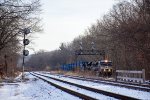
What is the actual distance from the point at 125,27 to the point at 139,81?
13779 millimetres

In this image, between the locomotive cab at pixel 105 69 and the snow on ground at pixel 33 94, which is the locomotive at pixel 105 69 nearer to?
the locomotive cab at pixel 105 69

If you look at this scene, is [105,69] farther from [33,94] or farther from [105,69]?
[33,94]

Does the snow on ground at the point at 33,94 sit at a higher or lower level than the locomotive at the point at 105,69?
lower

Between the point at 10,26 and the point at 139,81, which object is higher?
the point at 10,26

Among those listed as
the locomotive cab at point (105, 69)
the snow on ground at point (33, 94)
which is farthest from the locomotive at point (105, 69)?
the snow on ground at point (33, 94)

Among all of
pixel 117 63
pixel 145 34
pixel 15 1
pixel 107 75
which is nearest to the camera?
pixel 15 1

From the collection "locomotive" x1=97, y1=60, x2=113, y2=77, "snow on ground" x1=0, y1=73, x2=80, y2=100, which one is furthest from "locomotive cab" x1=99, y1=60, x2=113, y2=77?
"snow on ground" x1=0, y1=73, x2=80, y2=100

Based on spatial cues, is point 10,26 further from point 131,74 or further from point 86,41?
point 86,41

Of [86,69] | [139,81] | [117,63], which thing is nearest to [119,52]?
[117,63]

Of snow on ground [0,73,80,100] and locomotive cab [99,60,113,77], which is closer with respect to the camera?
snow on ground [0,73,80,100]

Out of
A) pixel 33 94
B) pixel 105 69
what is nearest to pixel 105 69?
pixel 105 69

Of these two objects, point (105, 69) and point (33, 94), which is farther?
point (105, 69)

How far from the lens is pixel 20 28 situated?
107 feet

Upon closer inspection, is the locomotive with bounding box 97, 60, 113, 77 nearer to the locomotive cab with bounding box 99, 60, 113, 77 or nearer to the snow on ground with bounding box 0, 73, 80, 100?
the locomotive cab with bounding box 99, 60, 113, 77
